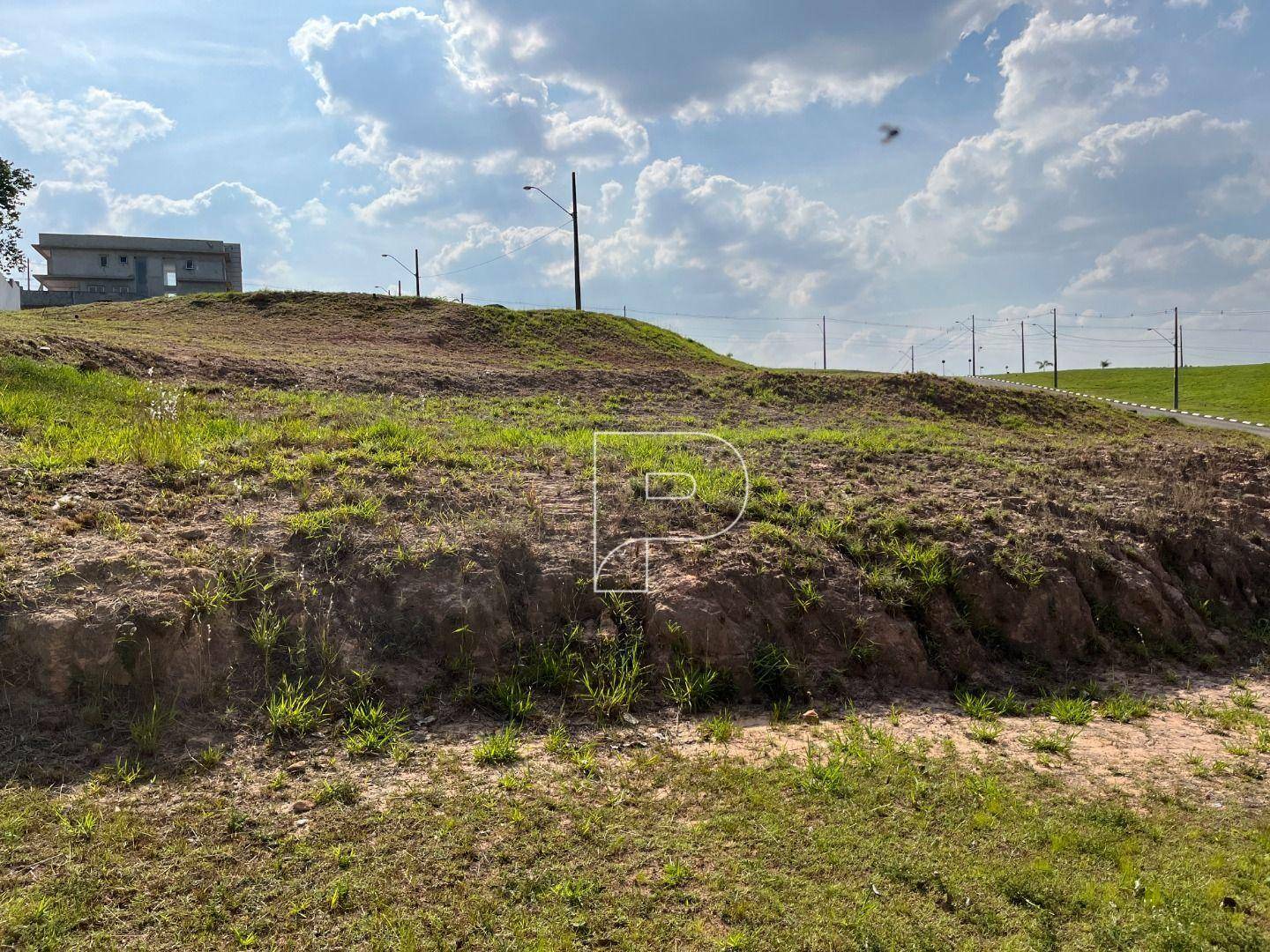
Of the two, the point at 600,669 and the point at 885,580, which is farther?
the point at 885,580

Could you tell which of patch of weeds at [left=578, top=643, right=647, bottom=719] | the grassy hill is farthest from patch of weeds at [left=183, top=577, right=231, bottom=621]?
the grassy hill

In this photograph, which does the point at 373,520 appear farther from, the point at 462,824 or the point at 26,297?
the point at 26,297

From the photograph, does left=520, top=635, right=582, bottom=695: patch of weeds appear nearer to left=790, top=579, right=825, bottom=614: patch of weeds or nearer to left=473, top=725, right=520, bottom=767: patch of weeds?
left=473, top=725, right=520, bottom=767: patch of weeds

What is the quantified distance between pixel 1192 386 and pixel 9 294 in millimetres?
70041

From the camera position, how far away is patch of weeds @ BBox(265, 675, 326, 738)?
16.4 feet

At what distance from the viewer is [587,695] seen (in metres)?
5.71

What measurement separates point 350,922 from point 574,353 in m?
21.6

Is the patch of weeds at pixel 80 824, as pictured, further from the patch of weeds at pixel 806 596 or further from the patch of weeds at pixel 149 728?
the patch of weeds at pixel 806 596

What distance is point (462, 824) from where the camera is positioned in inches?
162

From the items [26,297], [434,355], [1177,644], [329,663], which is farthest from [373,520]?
[26,297]

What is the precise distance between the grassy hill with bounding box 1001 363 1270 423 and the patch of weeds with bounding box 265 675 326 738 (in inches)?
1757

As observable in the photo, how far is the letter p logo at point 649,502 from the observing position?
6801 millimetres

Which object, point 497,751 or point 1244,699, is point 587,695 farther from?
point 1244,699

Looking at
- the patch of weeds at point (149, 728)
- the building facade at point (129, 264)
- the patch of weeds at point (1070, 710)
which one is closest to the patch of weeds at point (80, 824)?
the patch of weeds at point (149, 728)
